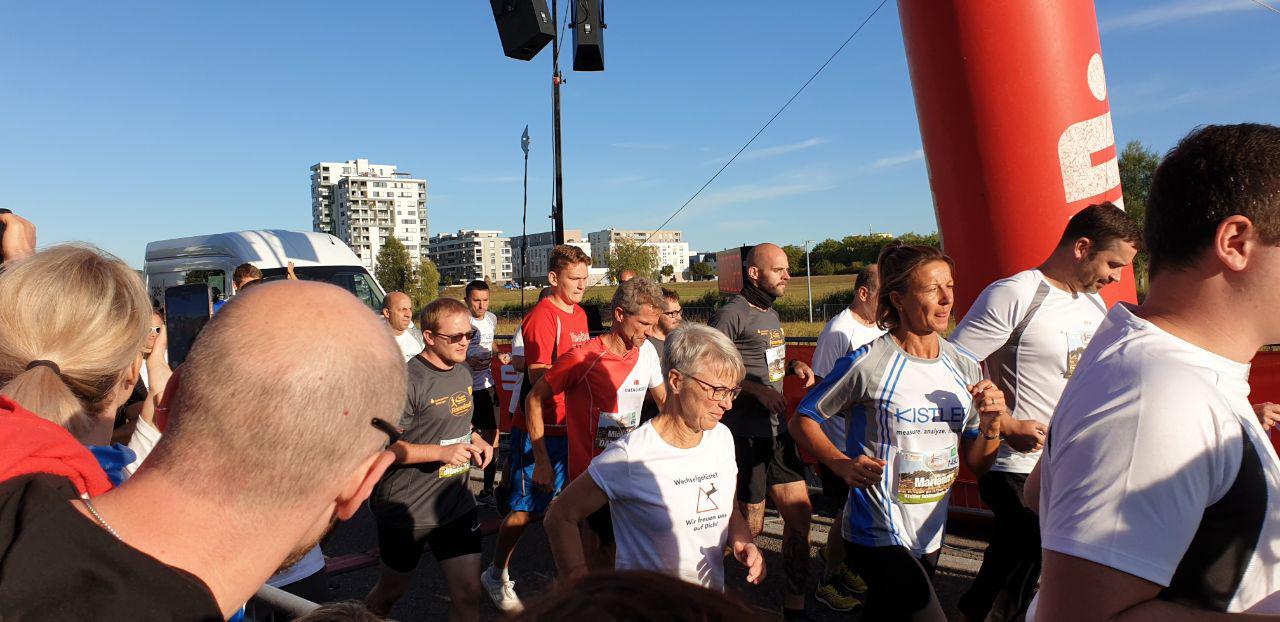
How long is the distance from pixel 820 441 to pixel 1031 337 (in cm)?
118

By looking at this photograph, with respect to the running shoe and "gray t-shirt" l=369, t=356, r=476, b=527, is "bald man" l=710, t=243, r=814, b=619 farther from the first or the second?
"gray t-shirt" l=369, t=356, r=476, b=527

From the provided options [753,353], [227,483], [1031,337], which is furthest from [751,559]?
[753,353]

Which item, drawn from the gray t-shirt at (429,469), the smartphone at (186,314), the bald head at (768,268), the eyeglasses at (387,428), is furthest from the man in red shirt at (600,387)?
the eyeglasses at (387,428)

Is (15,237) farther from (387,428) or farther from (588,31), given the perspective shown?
(588,31)

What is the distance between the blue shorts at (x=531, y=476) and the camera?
452 cm

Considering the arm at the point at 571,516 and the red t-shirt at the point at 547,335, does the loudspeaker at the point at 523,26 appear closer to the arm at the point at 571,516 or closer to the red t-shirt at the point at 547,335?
the red t-shirt at the point at 547,335

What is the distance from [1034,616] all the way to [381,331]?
130cm

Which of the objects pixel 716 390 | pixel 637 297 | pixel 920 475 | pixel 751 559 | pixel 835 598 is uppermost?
pixel 637 297

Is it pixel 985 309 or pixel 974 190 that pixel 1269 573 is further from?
pixel 974 190

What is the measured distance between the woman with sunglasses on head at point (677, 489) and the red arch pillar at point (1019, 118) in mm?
2681

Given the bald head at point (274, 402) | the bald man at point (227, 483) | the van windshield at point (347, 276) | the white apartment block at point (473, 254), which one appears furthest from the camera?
the white apartment block at point (473, 254)

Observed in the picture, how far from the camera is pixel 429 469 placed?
3.70 metres

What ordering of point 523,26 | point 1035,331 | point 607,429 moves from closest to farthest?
point 1035,331
point 607,429
point 523,26

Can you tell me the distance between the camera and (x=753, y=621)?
66 cm
